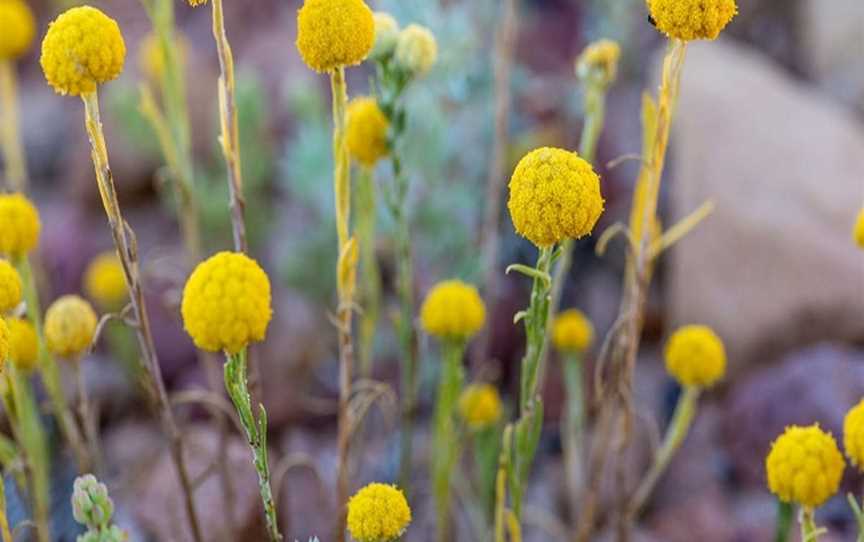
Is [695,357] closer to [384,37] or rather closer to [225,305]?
[384,37]

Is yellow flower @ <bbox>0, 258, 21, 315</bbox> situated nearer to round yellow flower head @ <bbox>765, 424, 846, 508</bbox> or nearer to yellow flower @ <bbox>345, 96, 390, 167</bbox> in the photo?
yellow flower @ <bbox>345, 96, 390, 167</bbox>

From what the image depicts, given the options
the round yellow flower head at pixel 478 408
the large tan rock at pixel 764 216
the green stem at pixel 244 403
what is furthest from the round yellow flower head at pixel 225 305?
the large tan rock at pixel 764 216

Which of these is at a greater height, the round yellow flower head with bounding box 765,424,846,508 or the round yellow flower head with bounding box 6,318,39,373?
the round yellow flower head with bounding box 6,318,39,373

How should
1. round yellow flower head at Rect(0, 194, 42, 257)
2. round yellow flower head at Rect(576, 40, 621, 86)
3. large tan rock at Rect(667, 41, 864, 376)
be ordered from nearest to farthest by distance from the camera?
round yellow flower head at Rect(0, 194, 42, 257) < round yellow flower head at Rect(576, 40, 621, 86) < large tan rock at Rect(667, 41, 864, 376)

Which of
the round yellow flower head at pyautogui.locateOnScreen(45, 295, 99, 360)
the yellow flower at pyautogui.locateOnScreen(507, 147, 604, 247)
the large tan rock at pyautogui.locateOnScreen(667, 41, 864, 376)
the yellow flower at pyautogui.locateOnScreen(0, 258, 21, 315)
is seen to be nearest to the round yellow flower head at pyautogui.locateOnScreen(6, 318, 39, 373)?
the round yellow flower head at pyautogui.locateOnScreen(45, 295, 99, 360)

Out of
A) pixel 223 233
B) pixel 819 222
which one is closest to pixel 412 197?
pixel 223 233

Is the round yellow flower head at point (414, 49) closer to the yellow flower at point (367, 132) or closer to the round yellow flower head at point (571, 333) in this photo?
the yellow flower at point (367, 132)
